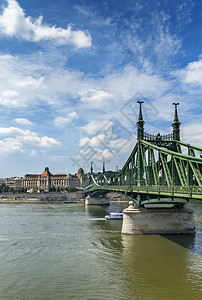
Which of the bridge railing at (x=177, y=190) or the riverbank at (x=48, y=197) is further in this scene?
the riverbank at (x=48, y=197)

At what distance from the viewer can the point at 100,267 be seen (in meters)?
27.9

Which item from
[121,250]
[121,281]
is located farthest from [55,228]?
[121,281]

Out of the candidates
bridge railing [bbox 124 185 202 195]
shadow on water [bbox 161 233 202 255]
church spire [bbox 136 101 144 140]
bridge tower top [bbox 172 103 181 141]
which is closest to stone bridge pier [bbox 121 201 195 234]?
shadow on water [bbox 161 233 202 255]

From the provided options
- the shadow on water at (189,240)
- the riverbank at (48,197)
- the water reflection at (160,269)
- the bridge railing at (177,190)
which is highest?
the bridge railing at (177,190)

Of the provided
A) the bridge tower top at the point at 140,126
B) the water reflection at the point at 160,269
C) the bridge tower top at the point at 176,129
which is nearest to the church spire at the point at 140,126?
the bridge tower top at the point at 140,126

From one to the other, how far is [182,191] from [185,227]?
16.7m

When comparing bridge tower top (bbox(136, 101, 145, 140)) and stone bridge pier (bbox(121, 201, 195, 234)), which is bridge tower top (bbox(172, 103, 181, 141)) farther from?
stone bridge pier (bbox(121, 201, 195, 234))

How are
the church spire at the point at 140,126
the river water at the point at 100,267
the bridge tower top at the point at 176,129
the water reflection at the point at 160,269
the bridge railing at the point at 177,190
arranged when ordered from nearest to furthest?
the river water at the point at 100,267 → the water reflection at the point at 160,269 → the bridge railing at the point at 177,190 → the bridge tower top at the point at 176,129 → the church spire at the point at 140,126

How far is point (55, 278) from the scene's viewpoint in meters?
24.8

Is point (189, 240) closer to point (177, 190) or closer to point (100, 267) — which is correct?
point (177, 190)

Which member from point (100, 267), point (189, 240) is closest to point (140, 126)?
point (189, 240)

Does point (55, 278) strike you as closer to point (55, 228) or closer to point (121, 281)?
point (121, 281)

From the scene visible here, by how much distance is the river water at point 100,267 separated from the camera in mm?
21953

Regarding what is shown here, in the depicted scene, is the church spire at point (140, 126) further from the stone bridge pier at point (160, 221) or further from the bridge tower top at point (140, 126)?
the stone bridge pier at point (160, 221)
